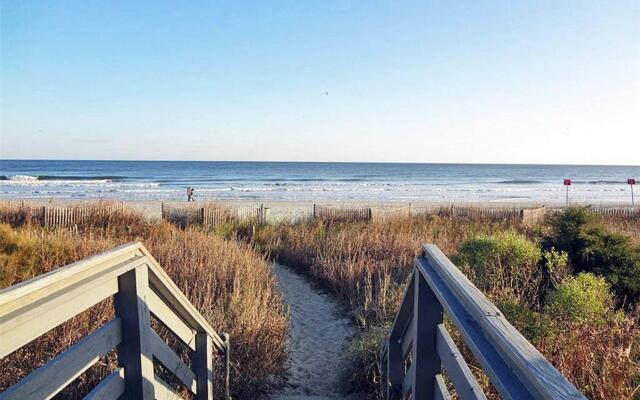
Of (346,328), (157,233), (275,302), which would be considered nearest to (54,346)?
(275,302)

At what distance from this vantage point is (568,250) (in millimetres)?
8016

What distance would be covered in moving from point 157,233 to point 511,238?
26.1 ft

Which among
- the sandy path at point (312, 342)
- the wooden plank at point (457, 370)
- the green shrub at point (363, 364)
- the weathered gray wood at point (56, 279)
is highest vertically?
the weathered gray wood at point (56, 279)

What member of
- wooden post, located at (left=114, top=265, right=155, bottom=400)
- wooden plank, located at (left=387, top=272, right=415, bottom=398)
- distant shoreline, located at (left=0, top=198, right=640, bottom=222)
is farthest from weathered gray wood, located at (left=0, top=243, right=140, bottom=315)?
distant shoreline, located at (left=0, top=198, right=640, bottom=222)

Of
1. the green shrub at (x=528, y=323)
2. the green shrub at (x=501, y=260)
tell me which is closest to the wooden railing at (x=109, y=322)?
the green shrub at (x=528, y=323)

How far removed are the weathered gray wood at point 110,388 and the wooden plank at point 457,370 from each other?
1404mm

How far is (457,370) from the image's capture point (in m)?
2.08

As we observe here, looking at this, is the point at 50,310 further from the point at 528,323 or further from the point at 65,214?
the point at 65,214

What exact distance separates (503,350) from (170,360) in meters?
2.14

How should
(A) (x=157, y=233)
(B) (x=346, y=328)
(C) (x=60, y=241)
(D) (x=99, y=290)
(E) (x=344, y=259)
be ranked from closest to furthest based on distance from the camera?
(D) (x=99, y=290) < (B) (x=346, y=328) < (C) (x=60, y=241) < (E) (x=344, y=259) < (A) (x=157, y=233)

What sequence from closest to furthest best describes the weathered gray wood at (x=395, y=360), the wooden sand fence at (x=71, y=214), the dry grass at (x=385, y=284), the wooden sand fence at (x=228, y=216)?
the dry grass at (x=385, y=284), the weathered gray wood at (x=395, y=360), the wooden sand fence at (x=71, y=214), the wooden sand fence at (x=228, y=216)

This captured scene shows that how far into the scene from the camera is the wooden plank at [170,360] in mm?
2695

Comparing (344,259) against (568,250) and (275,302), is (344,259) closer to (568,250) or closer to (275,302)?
(275,302)

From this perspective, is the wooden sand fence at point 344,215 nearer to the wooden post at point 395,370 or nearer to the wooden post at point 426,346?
the wooden post at point 395,370
